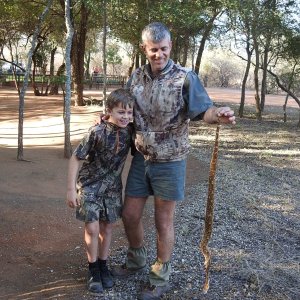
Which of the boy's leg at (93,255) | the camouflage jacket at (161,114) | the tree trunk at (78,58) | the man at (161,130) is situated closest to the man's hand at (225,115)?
the man at (161,130)

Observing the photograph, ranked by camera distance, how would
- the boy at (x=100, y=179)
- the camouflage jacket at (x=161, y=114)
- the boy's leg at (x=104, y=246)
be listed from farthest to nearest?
the boy's leg at (x=104, y=246)
the boy at (x=100, y=179)
the camouflage jacket at (x=161, y=114)

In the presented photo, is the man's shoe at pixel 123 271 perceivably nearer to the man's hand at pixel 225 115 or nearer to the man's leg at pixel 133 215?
the man's leg at pixel 133 215

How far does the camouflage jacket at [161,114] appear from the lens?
272 cm

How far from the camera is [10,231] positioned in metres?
4.19

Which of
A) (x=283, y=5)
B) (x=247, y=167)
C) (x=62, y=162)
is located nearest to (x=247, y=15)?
(x=283, y=5)

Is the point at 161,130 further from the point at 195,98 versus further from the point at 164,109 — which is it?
the point at 195,98

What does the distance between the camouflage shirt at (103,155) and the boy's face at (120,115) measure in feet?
0.16

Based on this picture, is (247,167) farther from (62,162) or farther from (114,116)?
(114,116)

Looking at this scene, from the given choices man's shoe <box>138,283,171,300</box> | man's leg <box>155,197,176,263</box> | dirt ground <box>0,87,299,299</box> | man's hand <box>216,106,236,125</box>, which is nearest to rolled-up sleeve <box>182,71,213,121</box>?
man's hand <box>216,106,236,125</box>

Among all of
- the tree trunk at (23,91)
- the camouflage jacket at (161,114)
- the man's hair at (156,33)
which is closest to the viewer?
the man's hair at (156,33)

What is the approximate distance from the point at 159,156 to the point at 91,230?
672 millimetres

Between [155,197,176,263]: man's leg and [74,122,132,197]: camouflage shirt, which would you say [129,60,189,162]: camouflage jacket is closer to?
[74,122,132,197]: camouflage shirt

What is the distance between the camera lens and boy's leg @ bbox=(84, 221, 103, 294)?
2.93m

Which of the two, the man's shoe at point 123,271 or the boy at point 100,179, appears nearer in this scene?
the boy at point 100,179
